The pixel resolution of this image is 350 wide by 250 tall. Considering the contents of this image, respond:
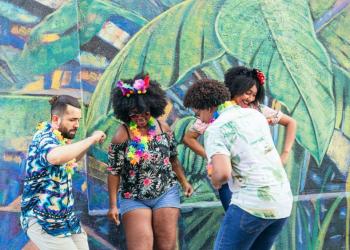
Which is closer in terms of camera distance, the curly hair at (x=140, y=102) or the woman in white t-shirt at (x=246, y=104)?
the curly hair at (x=140, y=102)

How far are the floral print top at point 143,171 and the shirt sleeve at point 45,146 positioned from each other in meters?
0.82

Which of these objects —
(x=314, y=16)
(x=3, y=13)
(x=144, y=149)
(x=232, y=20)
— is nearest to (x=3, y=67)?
(x=3, y=13)

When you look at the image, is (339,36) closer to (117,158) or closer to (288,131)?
(288,131)

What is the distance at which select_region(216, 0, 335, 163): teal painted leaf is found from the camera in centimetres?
611

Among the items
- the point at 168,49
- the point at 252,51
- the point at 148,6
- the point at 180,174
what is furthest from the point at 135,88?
the point at 252,51

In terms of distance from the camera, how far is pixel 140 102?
5.11 metres

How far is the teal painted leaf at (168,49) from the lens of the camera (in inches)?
227

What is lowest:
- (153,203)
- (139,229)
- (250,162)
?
(139,229)

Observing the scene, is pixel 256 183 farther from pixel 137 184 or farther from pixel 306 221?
pixel 306 221

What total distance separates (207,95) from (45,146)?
110 centimetres

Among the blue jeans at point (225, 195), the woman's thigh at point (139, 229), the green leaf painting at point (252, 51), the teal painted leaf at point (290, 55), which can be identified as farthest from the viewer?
the teal painted leaf at point (290, 55)

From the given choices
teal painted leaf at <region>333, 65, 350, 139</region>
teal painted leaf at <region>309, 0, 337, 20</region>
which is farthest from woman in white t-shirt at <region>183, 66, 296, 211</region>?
teal painted leaf at <region>309, 0, 337, 20</region>

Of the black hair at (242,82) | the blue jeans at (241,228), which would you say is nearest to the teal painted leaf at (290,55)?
the black hair at (242,82)

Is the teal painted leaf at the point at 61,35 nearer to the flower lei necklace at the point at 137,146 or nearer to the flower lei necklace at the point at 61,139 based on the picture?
the flower lei necklace at the point at 137,146
